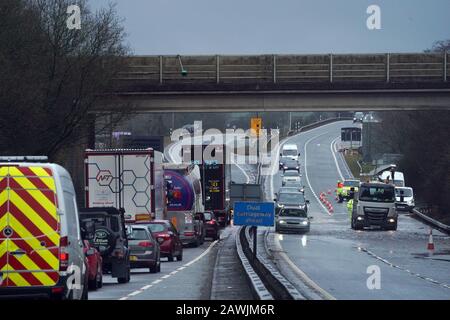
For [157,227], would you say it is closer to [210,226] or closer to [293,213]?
[210,226]

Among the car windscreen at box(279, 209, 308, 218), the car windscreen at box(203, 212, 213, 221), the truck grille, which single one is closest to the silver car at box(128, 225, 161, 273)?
the car windscreen at box(203, 212, 213, 221)

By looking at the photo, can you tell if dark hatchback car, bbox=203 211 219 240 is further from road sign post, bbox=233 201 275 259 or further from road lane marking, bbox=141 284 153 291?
road lane marking, bbox=141 284 153 291

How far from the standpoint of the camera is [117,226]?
28.4 meters

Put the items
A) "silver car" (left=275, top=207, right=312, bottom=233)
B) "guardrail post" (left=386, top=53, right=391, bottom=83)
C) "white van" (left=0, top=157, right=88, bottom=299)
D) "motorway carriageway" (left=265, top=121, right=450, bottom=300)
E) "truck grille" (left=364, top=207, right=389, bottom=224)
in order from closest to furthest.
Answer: "white van" (left=0, top=157, right=88, bottom=299) < "motorway carriageway" (left=265, top=121, right=450, bottom=300) < "silver car" (left=275, top=207, right=312, bottom=233) < "truck grille" (left=364, top=207, right=389, bottom=224) < "guardrail post" (left=386, top=53, right=391, bottom=83)

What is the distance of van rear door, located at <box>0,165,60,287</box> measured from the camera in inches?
699

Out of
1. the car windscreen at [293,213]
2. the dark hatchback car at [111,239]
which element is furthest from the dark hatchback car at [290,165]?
the dark hatchback car at [111,239]

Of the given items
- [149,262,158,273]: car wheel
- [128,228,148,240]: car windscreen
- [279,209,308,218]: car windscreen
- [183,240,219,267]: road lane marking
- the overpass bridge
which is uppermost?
the overpass bridge

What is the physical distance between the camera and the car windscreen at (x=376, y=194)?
6825 centimetres

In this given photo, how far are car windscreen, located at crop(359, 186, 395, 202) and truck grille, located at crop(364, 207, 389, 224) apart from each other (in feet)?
2.02

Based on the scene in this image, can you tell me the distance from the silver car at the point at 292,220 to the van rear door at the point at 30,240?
153 ft

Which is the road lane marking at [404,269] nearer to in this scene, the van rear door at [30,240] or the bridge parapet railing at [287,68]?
the van rear door at [30,240]

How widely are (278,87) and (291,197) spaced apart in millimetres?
7618

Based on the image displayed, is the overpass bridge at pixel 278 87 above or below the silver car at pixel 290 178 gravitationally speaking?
above
